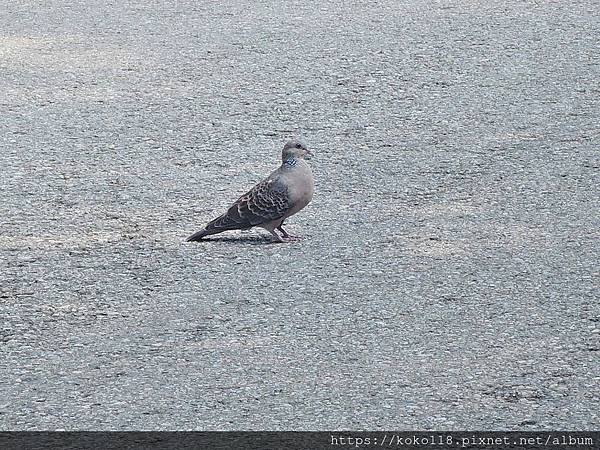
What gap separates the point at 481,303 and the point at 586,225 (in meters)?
1.24

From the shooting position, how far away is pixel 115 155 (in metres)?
7.30

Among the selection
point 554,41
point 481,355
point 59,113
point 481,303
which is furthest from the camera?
point 554,41

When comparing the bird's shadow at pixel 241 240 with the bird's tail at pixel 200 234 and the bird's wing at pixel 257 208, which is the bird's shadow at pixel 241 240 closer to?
the bird's tail at pixel 200 234

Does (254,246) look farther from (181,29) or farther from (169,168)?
(181,29)

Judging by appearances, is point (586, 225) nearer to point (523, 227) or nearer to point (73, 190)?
point (523, 227)

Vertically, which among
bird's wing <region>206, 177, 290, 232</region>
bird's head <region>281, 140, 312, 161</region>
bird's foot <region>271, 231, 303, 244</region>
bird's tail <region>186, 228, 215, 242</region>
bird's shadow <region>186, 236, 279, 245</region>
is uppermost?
bird's head <region>281, 140, 312, 161</region>

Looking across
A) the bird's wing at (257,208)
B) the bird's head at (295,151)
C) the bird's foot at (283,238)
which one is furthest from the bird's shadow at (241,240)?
the bird's head at (295,151)

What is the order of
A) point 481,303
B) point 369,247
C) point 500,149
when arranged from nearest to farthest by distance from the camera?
point 481,303
point 369,247
point 500,149

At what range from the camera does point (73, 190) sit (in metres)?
6.71

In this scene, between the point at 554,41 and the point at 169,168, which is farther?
the point at 554,41

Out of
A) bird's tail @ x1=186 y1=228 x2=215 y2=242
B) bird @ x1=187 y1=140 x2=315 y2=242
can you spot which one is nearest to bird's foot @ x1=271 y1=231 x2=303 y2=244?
bird @ x1=187 y1=140 x2=315 y2=242

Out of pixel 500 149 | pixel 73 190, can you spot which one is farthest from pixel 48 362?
pixel 500 149

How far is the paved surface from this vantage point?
4.33 metres

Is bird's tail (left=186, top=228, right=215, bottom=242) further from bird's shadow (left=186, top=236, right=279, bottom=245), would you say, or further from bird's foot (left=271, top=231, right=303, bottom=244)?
bird's foot (left=271, top=231, right=303, bottom=244)
